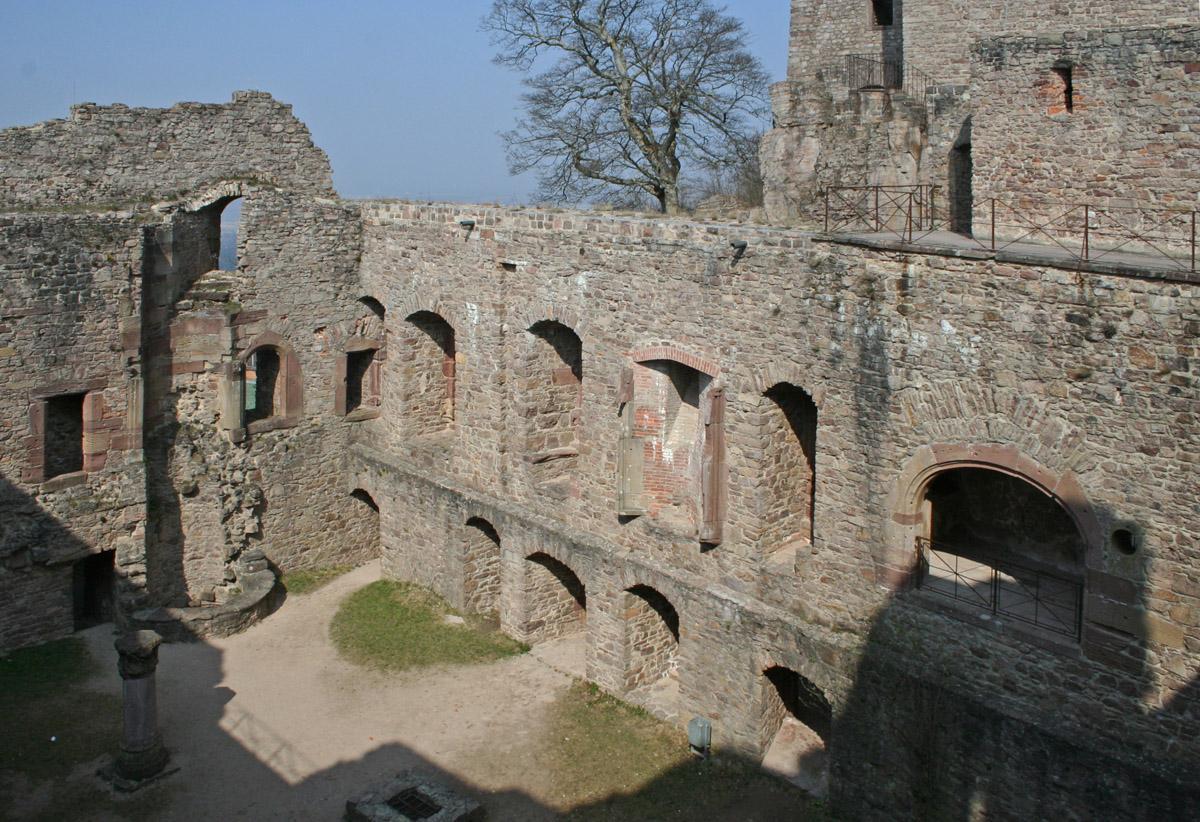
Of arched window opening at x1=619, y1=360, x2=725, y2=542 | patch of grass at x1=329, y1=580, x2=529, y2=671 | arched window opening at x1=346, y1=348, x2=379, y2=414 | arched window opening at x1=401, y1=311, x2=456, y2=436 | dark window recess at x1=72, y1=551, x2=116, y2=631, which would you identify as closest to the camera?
arched window opening at x1=619, y1=360, x2=725, y2=542

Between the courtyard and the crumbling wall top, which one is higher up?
the crumbling wall top

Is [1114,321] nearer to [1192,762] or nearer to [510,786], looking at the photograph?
[1192,762]

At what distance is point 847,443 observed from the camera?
42.9 ft

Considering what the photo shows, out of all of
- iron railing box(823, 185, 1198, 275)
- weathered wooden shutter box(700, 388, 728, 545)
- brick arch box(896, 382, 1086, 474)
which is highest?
iron railing box(823, 185, 1198, 275)

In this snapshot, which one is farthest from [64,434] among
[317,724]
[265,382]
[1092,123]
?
[1092,123]

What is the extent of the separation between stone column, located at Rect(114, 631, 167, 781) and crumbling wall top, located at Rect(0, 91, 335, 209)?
764cm

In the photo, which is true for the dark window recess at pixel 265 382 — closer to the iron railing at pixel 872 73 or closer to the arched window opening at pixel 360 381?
the arched window opening at pixel 360 381

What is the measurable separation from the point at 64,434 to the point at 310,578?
14.5ft

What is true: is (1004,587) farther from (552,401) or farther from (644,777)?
(552,401)

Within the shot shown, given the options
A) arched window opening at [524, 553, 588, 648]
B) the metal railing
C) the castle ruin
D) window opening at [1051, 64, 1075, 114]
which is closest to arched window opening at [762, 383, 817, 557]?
the castle ruin

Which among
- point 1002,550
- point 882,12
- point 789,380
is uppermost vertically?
point 882,12

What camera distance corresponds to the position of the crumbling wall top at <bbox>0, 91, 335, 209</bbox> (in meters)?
18.6

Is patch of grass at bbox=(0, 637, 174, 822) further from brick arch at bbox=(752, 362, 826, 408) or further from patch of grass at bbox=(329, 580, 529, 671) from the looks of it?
brick arch at bbox=(752, 362, 826, 408)

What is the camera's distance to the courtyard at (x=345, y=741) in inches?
555
